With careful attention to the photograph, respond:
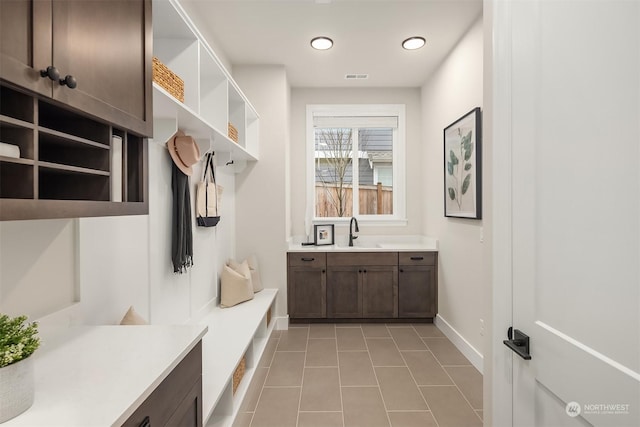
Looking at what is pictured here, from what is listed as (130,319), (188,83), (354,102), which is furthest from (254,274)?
(354,102)

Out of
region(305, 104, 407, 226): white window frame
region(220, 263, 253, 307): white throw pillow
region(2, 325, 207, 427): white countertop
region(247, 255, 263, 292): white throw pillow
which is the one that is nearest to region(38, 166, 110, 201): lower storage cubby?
region(2, 325, 207, 427): white countertop

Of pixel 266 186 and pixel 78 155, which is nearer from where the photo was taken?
pixel 78 155

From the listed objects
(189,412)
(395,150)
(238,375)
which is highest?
(395,150)

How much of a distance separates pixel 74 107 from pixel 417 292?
11.3ft

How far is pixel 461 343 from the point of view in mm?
2955

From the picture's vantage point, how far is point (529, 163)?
0.97 m

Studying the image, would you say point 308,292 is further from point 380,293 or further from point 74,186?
point 74,186

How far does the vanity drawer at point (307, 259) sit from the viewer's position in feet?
11.8

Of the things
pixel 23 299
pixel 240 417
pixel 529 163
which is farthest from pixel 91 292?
pixel 529 163

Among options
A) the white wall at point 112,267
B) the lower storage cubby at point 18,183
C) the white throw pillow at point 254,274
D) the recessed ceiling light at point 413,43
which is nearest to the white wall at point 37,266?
the white wall at point 112,267

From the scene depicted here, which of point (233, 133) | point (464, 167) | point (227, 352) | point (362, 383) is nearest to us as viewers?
point (227, 352)

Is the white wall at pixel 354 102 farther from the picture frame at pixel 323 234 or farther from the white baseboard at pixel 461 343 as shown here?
the white baseboard at pixel 461 343

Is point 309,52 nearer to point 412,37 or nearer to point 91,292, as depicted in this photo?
point 412,37

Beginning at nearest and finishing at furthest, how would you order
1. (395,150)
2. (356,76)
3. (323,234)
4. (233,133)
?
1. (233,133)
2. (356,76)
3. (323,234)
4. (395,150)
